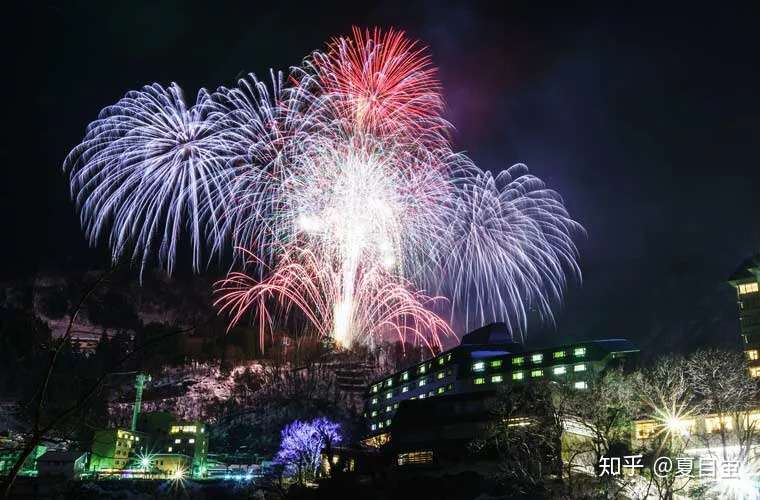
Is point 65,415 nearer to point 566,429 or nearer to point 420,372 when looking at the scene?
point 566,429

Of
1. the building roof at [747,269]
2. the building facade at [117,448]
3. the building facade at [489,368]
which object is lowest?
the building facade at [117,448]

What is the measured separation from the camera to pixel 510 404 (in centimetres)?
6391

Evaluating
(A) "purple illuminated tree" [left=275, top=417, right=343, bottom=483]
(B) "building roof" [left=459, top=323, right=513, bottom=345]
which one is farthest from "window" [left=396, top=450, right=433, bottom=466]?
(B) "building roof" [left=459, top=323, right=513, bottom=345]

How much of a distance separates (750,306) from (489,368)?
39.8m

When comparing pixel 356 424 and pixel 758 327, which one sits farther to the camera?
pixel 356 424

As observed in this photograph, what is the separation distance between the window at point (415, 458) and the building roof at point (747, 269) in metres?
56.5

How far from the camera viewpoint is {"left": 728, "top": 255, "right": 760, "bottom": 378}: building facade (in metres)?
84.9

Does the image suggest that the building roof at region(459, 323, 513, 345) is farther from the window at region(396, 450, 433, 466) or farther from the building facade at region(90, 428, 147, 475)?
the building facade at region(90, 428, 147, 475)

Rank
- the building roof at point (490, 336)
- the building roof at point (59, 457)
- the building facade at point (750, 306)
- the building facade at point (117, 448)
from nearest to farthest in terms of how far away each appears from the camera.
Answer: the building roof at point (59, 457), the building facade at point (750, 306), the building facade at point (117, 448), the building roof at point (490, 336)

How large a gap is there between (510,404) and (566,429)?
20.8ft

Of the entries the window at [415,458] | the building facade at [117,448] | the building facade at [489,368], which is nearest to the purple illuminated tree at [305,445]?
the building facade at [489,368]

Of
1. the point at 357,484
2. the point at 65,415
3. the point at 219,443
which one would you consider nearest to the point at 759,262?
the point at 357,484

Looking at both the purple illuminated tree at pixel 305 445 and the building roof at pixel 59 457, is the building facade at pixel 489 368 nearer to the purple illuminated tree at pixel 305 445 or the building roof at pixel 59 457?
the purple illuminated tree at pixel 305 445

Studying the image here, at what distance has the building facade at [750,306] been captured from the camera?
3344 inches
